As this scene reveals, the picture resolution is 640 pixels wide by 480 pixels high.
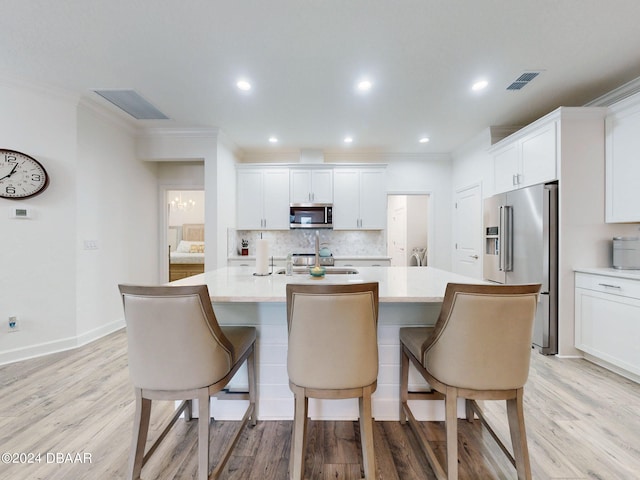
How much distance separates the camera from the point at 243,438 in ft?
5.55

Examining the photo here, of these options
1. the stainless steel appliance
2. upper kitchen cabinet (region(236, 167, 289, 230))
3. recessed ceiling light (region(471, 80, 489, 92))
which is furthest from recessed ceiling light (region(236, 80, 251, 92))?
the stainless steel appliance

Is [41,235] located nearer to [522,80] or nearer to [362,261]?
[362,261]

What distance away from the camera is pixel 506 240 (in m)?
3.29

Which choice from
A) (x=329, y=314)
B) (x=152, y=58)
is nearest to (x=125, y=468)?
(x=329, y=314)

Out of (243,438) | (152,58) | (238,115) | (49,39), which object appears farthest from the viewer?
(238,115)

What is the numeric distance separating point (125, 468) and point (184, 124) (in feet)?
12.2

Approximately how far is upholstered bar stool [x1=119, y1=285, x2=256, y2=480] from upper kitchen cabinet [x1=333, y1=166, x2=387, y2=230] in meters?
3.69

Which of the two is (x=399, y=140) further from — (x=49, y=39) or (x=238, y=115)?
(x=49, y=39)

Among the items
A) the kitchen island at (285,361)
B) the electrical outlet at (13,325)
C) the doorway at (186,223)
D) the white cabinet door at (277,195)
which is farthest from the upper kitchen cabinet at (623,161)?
the doorway at (186,223)

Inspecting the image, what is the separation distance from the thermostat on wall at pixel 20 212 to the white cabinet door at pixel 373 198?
4162 mm

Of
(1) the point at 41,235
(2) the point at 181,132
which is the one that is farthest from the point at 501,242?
(1) the point at 41,235

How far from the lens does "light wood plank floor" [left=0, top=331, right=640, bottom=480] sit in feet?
4.75

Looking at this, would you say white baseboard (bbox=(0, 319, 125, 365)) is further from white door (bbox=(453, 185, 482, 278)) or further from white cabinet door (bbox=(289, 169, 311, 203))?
white door (bbox=(453, 185, 482, 278))

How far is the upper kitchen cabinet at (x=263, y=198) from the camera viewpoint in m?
4.81
